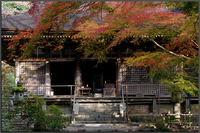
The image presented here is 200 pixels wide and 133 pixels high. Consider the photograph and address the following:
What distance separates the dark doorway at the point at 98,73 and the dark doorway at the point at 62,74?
1238 mm

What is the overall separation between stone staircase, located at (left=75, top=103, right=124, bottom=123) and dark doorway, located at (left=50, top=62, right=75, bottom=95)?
5855mm

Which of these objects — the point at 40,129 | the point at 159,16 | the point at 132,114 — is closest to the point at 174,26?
the point at 159,16

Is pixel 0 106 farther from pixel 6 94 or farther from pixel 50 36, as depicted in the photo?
pixel 50 36

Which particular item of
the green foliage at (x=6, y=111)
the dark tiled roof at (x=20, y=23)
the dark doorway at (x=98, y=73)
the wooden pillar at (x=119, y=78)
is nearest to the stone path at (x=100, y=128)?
the green foliage at (x=6, y=111)

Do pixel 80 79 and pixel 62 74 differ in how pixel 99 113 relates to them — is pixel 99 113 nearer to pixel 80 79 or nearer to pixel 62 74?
pixel 80 79

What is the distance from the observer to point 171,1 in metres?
6.81

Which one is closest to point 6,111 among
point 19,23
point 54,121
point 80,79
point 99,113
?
point 54,121

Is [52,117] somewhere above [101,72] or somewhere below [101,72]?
below

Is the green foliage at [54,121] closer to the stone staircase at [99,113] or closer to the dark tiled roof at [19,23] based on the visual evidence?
the stone staircase at [99,113]

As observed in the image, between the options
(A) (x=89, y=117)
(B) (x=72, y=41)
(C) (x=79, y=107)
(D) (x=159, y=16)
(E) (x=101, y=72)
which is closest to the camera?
(D) (x=159, y=16)

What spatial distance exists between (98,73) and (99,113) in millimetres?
6403

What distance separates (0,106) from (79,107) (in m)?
6.40

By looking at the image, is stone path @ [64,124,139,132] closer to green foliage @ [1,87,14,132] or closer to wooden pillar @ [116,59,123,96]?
green foliage @ [1,87,14,132]

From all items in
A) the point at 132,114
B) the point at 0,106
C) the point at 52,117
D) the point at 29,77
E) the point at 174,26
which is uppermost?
the point at 174,26
